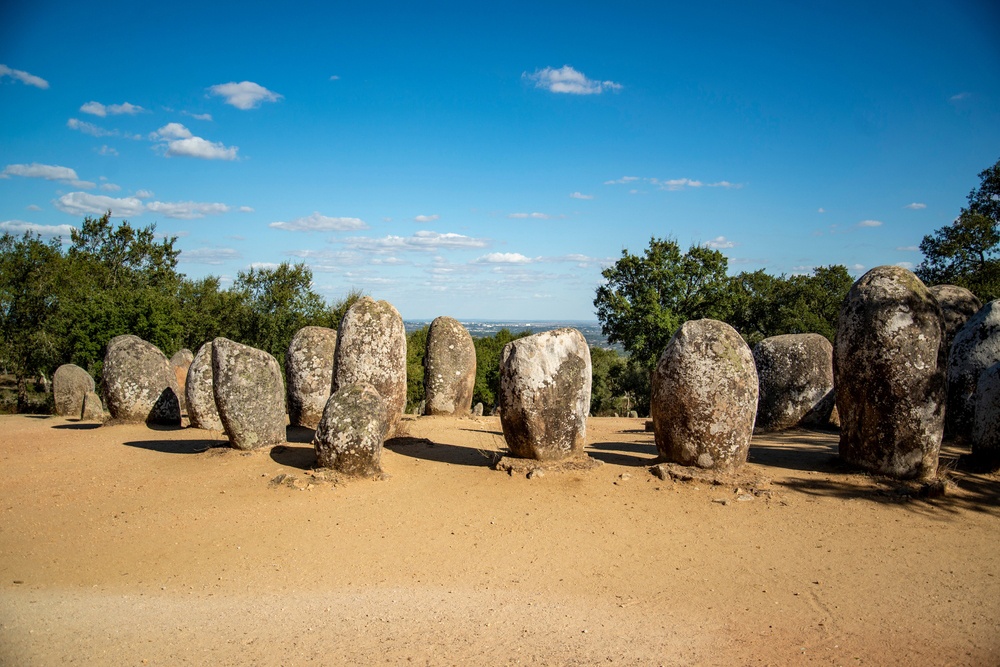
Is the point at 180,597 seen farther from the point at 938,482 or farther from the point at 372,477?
the point at 938,482

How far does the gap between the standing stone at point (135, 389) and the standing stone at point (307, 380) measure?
10.5 feet

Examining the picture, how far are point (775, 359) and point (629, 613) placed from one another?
30.1ft

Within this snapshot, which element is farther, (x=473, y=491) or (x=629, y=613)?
(x=473, y=491)

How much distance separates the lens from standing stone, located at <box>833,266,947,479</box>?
27.2 feet

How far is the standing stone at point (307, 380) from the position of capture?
1334cm

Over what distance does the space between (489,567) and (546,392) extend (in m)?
3.25

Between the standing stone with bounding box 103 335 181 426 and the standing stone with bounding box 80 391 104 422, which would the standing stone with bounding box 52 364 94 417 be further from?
the standing stone with bounding box 103 335 181 426

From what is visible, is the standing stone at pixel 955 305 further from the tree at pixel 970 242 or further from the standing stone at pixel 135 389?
the standing stone at pixel 135 389

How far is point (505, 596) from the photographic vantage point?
19.0 ft

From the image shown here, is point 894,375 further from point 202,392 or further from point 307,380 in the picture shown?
point 202,392

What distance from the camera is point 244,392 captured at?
34.2 ft

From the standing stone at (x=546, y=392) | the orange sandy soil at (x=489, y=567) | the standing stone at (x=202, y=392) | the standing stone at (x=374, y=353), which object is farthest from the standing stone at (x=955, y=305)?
the standing stone at (x=202, y=392)

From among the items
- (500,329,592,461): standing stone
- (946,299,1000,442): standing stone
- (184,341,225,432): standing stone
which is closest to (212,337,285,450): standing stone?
(184,341,225,432): standing stone

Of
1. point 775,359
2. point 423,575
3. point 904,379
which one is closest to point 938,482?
point 904,379
